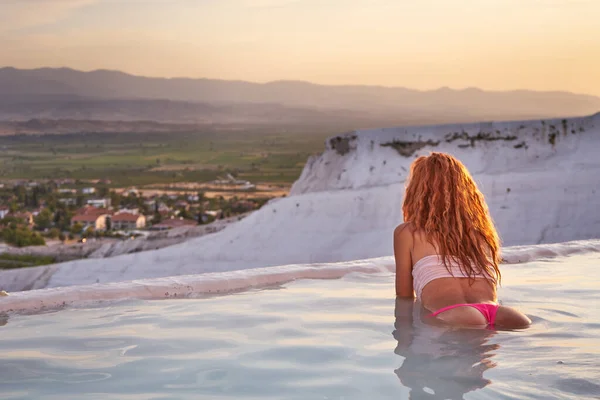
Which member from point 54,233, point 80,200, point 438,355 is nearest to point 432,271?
point 438,355

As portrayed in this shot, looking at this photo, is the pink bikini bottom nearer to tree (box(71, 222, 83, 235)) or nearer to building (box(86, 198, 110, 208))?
tree (box(71, 222, 83, 235))

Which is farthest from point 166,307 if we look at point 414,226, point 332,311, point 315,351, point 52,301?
point 414,226

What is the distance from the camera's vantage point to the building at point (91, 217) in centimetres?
2478

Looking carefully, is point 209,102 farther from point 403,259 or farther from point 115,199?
point 403,259

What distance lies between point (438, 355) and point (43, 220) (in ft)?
82.2

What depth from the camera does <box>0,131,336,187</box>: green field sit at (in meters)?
27.0

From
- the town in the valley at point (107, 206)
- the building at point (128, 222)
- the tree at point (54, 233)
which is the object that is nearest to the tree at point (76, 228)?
the town in the valley at point (107, 206)

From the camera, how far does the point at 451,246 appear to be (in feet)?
10.1

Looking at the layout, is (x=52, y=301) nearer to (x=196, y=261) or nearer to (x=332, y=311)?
(x=332, y=311)

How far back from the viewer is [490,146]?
56.7ft

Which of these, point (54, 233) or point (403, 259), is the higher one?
point (403, 259)

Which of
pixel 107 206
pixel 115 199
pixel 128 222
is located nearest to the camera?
pixel 128 222

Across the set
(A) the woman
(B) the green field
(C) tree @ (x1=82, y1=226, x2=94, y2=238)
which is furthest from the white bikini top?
(B) the green field

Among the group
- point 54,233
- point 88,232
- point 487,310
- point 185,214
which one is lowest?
point 54,233
